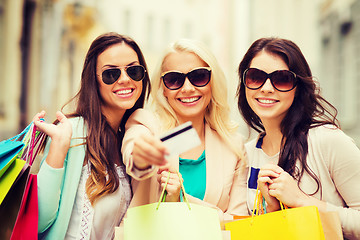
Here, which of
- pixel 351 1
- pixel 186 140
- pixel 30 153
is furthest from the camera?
pixel 351 1

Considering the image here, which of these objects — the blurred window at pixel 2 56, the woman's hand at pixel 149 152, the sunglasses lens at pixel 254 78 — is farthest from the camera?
the blurred window at pixel 2 56

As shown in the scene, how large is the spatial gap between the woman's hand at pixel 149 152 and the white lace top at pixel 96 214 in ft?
2.22

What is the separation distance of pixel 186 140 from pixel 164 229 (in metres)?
0.50

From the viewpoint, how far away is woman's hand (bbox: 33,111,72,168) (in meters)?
2.01

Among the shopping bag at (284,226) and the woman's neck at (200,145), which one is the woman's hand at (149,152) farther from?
the woman's neck at (200,145)

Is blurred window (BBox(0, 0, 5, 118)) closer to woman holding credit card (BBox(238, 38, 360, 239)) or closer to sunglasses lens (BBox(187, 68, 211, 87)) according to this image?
sunglasses lens (BBox(187, 68, 211, 87))

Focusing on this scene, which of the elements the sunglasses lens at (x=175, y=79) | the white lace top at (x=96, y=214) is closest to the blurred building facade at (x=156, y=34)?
the sunglasses lens at (x=175, y=79)

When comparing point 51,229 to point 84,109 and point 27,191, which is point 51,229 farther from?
point 84,109

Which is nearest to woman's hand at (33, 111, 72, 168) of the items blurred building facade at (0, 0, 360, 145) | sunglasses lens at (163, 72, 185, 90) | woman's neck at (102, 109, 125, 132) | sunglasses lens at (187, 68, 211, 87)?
woman's neck at (102, 109, 125, 132)

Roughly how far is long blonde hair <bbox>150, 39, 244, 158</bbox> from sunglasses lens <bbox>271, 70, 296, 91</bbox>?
511mm

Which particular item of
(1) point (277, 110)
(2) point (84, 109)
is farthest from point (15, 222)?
(1) point (277, 110)

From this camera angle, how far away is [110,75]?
2408mm

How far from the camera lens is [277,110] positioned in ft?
7.81

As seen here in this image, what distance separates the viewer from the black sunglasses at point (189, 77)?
8.49 feet
